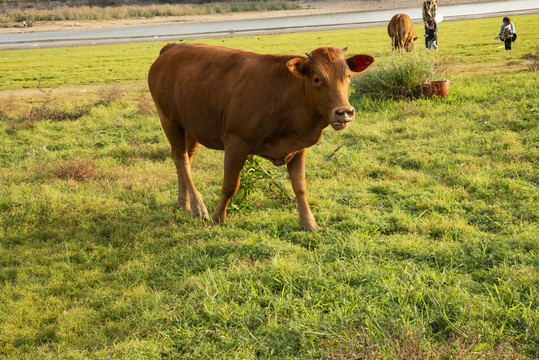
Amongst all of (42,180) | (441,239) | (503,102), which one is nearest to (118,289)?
(441,239)

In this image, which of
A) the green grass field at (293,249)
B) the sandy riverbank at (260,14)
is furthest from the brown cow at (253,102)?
the sandy riverbank at (260,14)

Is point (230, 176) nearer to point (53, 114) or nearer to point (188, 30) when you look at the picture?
point (53, 114)

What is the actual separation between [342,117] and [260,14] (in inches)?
2561

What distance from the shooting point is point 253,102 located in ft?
16.1

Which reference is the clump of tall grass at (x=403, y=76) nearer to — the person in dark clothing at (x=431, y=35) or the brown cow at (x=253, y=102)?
the brown cow at (x=253, y=102)

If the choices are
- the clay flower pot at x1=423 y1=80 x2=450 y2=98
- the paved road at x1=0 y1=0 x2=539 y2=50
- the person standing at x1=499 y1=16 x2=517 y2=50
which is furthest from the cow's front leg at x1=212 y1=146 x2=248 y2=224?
the paved road at x1=0 y1=0 x2=539 y2=50

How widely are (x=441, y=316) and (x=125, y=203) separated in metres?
4.20

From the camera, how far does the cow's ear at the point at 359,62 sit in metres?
4.67

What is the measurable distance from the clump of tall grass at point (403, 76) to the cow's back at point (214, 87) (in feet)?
18.1

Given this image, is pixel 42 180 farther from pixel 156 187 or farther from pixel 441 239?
pixel 441 239

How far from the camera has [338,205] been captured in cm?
582

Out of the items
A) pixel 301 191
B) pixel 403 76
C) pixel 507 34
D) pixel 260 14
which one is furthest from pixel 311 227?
pixel 260 14

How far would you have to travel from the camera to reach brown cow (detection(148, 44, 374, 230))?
14.8 feet

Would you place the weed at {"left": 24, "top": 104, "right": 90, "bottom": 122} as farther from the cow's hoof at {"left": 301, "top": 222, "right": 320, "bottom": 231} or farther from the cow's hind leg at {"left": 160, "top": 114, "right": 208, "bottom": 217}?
the cow's hoof at {"left": 301, "top": 222, "right": 320, "bottom": 231}
